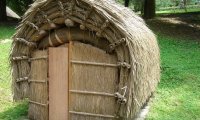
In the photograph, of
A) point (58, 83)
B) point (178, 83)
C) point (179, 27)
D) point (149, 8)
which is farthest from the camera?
point (149, 8)

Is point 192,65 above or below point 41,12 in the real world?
below

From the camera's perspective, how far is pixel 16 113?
32.5 feet

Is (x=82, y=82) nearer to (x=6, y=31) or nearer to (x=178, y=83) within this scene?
(x=178, y=83)

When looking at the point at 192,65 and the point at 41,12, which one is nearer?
the point at 41,12

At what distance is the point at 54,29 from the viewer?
8852 millimetres

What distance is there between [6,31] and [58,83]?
1128 cm

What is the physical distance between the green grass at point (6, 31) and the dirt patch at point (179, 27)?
7.03m

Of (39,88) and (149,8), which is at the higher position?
(149,8)

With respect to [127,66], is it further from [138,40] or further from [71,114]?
[71,114]

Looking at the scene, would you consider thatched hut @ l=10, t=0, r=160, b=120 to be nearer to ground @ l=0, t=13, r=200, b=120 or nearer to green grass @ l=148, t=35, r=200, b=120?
ground @ l=0, t=13, r=200, b=120

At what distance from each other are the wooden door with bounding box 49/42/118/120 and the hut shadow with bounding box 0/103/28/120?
1.11 metres

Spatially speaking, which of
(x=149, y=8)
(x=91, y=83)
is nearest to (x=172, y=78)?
(x=91, y=83)

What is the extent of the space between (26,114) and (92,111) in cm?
212

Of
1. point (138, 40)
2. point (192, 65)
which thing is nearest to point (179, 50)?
point (192, 65)
